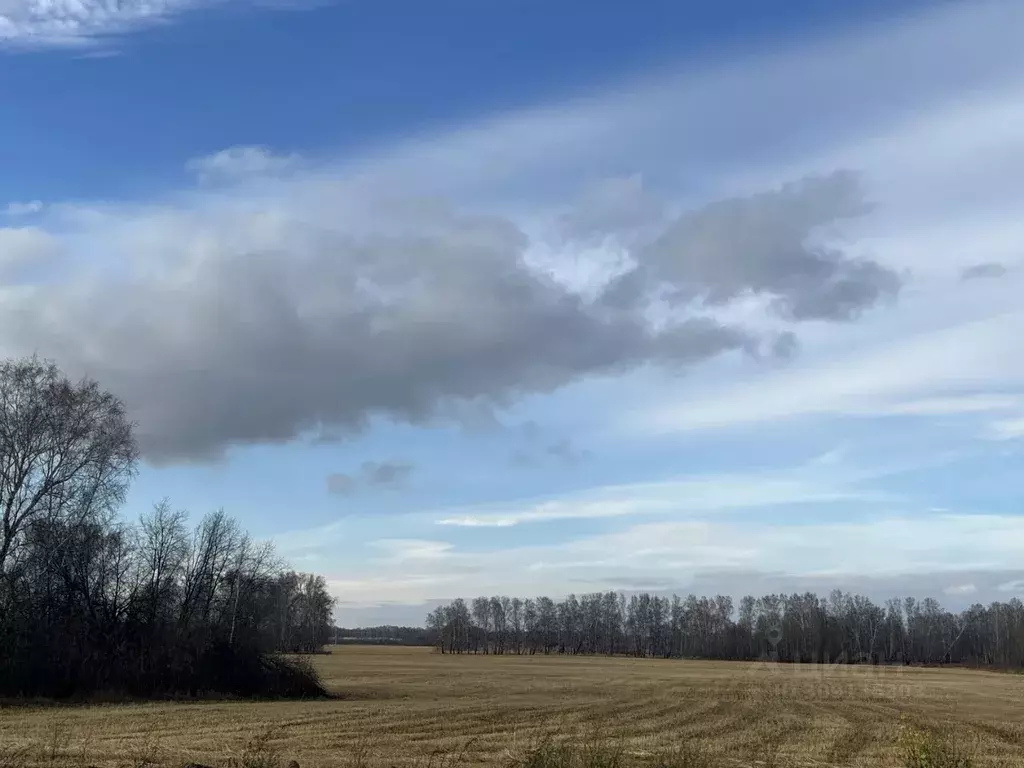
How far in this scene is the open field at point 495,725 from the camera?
23.5 meters

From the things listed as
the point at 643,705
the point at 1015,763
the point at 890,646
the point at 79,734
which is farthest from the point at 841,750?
the point at 890,646

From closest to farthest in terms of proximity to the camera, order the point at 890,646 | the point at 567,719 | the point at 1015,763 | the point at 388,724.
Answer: the point at 1015,763, the point at 388,724, the point at 567,719, the point at 890,646

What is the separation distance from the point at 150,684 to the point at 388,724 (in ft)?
66.6

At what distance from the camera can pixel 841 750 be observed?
90.5 ft

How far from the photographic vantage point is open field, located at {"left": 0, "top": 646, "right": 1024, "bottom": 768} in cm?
2347

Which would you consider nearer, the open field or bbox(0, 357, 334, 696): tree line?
the open field

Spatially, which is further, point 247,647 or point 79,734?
point 247,647

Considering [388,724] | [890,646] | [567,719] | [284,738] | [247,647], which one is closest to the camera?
[284,738]

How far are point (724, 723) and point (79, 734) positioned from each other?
78.8 ft

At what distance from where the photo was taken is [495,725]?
107 feet

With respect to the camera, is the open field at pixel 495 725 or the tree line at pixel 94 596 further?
the tree line at pixel 94 596

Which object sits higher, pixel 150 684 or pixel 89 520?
pixel 89 520

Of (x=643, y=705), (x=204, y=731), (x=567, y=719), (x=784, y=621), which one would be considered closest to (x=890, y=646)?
(x=784, y=621)

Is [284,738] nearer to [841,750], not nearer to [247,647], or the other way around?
[841,750]
